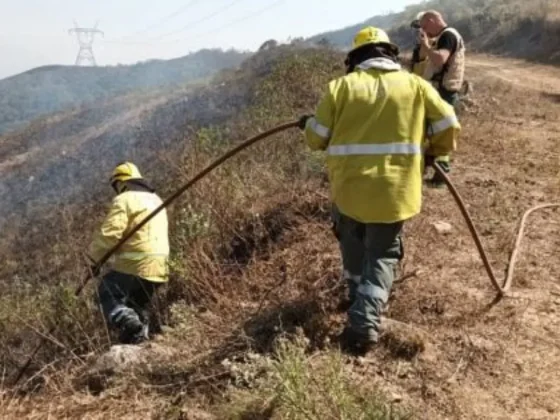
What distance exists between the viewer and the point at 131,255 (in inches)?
221

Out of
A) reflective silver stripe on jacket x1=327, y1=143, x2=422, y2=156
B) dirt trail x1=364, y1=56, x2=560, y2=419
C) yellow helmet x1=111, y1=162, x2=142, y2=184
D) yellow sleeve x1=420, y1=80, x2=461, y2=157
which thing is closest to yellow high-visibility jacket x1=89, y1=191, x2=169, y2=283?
yellow helmet x1=111, y1=162, x2=142, y2=184

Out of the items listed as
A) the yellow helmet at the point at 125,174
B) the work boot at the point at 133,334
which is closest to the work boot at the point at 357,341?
the work boot at the point at 133,334

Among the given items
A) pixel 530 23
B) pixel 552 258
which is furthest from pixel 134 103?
pixel 552 258

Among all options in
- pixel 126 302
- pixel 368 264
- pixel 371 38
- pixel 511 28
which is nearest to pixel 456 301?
pixel 368 264

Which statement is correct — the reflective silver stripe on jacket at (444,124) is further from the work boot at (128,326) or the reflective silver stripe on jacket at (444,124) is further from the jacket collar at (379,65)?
the work boot at (128,326)

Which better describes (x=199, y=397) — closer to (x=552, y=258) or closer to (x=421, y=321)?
(x=421, y=321)

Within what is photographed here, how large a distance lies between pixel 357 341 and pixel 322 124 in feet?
3.95

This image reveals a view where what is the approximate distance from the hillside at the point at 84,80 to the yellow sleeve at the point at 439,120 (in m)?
36.5

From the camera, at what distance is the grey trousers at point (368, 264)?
3.55 metres

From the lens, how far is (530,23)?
21.6 m

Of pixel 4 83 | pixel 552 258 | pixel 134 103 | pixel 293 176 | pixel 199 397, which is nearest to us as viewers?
pixel 199 397

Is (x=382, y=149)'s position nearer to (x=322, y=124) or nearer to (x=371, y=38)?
(x=322, y=124)

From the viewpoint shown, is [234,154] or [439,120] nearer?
[439,120]

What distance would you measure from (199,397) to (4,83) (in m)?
45.1
